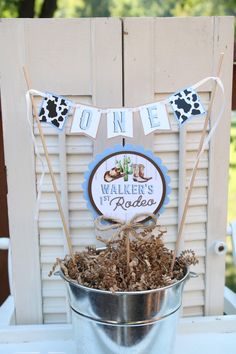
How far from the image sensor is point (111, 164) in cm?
89

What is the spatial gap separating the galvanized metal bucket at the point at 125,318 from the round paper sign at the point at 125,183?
18 centimetres

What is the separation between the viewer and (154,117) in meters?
0.86

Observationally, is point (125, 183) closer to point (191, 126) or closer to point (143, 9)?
point (191, 126)

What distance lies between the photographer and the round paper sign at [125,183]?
0.89 m

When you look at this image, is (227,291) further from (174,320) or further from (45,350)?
(45,350)

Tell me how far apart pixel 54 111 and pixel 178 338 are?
0.63m

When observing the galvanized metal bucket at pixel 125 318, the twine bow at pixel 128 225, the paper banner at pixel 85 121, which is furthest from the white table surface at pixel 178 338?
the paper banner at pixel 85 121

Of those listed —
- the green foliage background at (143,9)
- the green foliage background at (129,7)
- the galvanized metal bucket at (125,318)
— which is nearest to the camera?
the galvanized metal bucket at (125,318)

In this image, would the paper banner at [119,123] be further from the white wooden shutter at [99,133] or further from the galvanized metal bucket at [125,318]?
the galvanized metal bucket at [125,318]

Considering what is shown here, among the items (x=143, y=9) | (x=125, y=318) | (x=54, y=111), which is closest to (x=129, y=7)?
(x=143, y=9)

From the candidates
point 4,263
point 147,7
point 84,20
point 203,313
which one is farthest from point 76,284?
point 147,7

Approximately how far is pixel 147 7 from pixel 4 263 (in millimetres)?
7619

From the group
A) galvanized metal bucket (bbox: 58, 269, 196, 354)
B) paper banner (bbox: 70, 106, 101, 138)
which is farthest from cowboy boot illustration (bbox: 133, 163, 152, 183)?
galvanized metal bucket (bbox: 58, 269, 196, 354)

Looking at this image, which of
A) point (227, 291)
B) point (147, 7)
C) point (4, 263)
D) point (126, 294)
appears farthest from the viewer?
point (147, 7)
